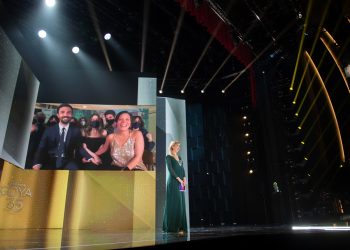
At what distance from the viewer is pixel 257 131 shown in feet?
30.4

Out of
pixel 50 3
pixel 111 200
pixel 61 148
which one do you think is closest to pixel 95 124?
pixel 61 148

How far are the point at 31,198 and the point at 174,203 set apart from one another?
11.2 ft

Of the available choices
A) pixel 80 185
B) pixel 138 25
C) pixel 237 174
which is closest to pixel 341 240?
pixel 80 185

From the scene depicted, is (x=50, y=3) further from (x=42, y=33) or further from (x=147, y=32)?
(x=147, y=32)

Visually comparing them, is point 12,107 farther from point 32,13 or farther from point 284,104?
point 284,104

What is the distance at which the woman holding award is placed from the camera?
5160mm

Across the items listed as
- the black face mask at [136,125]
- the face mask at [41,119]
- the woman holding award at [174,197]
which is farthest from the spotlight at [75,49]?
the woman holding award at [174,197]

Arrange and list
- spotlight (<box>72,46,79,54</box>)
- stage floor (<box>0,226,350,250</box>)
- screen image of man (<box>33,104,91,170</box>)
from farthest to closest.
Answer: spotlight (<box>72,46,79,54</box>)
screen image of man (<box>33,104,91,170</box>)
stage floor (<box>0,226,350,250</box>)


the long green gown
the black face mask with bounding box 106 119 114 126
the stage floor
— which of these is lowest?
the stage floor

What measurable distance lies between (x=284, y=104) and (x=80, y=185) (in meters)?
5.94

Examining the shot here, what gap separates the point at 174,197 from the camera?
524 cm

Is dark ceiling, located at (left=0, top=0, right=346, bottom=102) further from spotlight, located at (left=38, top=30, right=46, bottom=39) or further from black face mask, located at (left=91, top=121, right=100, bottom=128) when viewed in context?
black face mask, located at (left=91, top=121, right=100, bottom=128)

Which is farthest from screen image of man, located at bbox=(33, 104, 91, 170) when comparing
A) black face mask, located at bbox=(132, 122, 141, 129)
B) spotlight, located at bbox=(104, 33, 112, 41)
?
spotlight, located at bbox=(104, 33, 112, 41)

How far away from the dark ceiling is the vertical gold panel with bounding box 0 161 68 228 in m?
2.47
